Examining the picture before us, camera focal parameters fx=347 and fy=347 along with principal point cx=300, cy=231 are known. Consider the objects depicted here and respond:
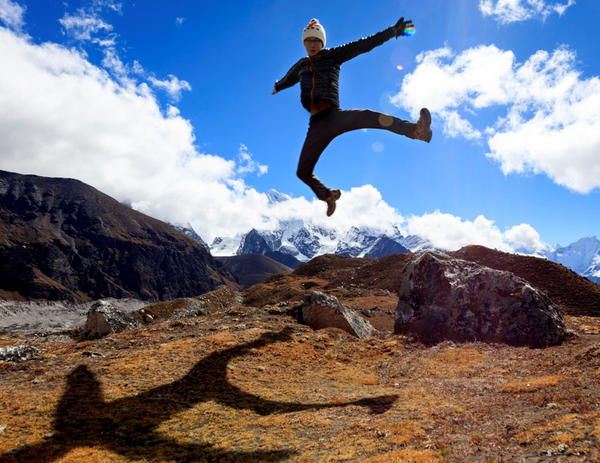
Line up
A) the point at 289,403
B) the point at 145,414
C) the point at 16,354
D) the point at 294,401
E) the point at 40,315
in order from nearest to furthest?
the point at 145,414, the point at 289,403, the point at 294,401, the point at 16,354, the point at 40,315

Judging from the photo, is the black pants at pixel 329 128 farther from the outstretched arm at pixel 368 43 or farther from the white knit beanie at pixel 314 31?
the white knit beanie at pixel 314 31

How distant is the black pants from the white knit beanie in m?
1.54

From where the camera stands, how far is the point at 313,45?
726 cm

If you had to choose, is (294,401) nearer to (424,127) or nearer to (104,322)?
(424,127)

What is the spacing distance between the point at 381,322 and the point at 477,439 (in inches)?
637

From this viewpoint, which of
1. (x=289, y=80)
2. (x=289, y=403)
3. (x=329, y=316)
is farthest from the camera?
(x=329, y=316)

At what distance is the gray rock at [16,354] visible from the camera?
8.91 meters

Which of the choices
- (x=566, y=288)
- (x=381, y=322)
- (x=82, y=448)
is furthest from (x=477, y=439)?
(x=566, y=288)

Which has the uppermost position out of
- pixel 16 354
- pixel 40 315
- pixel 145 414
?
pixel 40 315

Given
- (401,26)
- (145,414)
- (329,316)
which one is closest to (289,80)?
(401,26)

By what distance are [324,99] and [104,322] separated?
45.2 feet

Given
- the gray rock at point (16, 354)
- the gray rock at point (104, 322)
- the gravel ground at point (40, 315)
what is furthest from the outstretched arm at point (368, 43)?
the gravel ground at point (40, 315)

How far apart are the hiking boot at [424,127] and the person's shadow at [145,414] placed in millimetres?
5043

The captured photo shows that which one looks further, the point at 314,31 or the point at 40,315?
the point at 40,315
